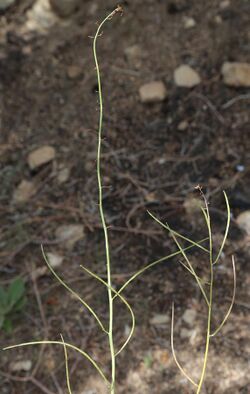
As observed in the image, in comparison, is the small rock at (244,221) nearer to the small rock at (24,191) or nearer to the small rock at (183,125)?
the small rock at (183,125)

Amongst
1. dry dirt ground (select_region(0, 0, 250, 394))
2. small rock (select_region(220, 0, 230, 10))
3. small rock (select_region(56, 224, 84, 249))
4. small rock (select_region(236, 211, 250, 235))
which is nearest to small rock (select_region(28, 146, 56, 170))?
dry dirt ground (select_region(0, 0, 250, 394))

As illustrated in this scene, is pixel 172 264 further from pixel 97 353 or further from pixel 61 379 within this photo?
pixel 61 379

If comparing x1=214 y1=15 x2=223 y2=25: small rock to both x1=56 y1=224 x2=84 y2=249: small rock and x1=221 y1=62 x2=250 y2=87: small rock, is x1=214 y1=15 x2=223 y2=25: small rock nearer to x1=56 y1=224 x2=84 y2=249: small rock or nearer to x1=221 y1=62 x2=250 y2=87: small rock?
x1=221 y1=62 x2=250 y2=87: small rock

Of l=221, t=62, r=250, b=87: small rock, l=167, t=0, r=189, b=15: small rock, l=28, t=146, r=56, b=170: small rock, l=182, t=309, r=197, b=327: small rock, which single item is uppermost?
l=167, t=0, r=189, b=15: small rock

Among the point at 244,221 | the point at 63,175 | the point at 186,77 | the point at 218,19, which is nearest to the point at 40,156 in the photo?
the point at 63,175

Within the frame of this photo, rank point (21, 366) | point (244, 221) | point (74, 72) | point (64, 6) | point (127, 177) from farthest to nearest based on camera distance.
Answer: point (64, 6), point (74, 72), point (127, 177), point (244, 221), point (21, 366)

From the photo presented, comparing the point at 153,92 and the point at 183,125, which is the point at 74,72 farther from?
the point at 183,125
